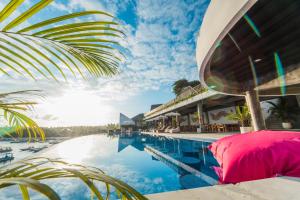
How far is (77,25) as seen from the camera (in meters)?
0.78

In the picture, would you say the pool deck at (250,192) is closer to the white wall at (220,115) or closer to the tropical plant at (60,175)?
the tropical plant at (60,175)

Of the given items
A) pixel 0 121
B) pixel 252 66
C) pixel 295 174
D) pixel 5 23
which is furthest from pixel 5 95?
pixel 252 66

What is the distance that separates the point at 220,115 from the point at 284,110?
6.76 m

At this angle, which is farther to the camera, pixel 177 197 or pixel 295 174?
pixel 295 174

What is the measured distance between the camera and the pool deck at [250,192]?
142 cm

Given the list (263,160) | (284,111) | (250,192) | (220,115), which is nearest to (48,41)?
(250,192)

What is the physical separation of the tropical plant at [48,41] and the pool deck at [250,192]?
1309 mm

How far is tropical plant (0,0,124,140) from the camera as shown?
2.30 ft

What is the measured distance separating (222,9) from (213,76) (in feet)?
11.1

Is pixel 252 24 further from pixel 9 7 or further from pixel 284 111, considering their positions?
pixel 284 111

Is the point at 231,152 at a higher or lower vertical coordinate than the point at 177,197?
higher

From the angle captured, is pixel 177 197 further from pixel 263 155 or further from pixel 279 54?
pixel 279 54

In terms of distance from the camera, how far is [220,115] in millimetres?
17500

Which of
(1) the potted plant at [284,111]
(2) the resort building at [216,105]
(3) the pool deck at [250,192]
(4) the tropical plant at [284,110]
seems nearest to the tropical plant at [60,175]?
(3) the pool deck at [250,192]
